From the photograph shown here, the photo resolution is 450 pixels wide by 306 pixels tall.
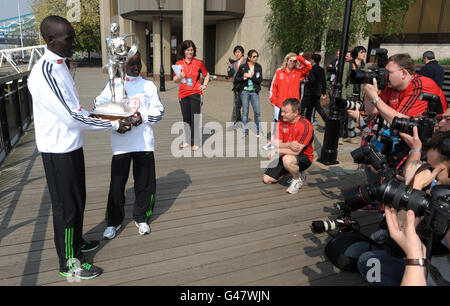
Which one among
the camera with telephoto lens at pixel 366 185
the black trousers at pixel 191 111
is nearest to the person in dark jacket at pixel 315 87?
the black trousers at pixel 191 111

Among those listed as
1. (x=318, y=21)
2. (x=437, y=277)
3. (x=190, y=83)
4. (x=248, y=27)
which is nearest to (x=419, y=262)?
(x=437, y=277)

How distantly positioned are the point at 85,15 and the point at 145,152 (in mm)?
40542

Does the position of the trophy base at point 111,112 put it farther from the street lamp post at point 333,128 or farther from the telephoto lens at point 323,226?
the street lamp post at point 333,128

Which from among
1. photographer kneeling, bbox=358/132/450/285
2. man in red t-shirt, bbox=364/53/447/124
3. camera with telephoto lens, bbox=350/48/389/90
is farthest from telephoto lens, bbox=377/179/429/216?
camera with telephoto lens, bbox=350/48/389/90

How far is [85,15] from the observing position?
37.4 m

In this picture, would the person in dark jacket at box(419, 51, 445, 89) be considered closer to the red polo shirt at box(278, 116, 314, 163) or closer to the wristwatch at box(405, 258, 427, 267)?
the red polo shirt at box(278, 116, 314, 163)

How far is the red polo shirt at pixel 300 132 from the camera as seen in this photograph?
4477 mm

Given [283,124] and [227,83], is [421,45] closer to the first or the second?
[227,83]

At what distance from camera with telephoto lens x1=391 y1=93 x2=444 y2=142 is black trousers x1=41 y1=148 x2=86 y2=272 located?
8.59ft

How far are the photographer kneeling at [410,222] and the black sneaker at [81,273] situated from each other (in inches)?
85.6

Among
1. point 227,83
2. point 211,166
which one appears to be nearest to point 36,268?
point 211,166

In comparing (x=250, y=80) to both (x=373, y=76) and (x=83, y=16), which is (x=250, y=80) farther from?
(x=83, y=16)

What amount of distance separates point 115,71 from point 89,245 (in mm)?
1589

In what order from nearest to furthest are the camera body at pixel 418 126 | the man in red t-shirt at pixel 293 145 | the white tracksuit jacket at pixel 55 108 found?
the white tracksuit jacket at pixel 55 108 < the camera body at pixel 418 126 < the man in red t-shirt at pixel 293 145
